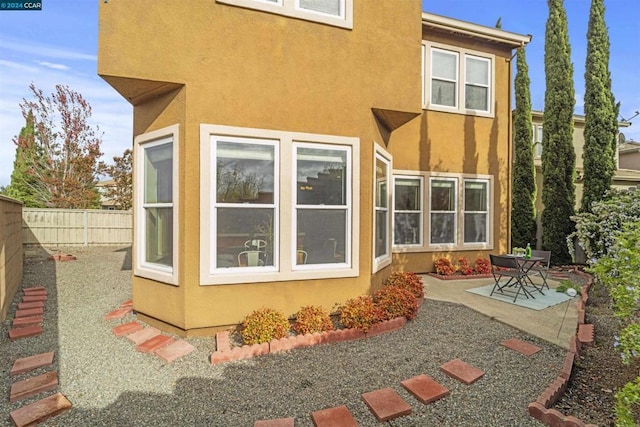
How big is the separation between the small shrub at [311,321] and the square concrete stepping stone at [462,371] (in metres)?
1.72

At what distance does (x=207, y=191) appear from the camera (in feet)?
16.0

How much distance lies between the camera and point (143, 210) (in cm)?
558

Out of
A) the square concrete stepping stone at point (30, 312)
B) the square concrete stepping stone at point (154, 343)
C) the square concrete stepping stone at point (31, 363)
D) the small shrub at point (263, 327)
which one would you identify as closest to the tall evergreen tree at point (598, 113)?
the small shrub at point (263, 327)

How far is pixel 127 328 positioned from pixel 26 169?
2037 centimetres

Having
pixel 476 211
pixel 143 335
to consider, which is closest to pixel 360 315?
pixel 143 335

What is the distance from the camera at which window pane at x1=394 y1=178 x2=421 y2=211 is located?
929 cm

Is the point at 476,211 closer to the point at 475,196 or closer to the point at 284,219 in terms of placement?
the point at 475,196

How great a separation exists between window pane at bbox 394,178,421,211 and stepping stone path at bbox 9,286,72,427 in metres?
7.99

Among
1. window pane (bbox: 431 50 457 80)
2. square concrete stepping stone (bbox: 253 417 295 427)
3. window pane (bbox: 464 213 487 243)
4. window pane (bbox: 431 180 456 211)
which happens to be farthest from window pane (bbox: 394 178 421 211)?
square concrete stepping stone (bbox: 253 417 295 427)

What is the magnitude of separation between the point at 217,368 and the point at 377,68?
5.47 metres

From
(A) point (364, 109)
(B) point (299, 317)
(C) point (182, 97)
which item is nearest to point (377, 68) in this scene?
(A) point (364, 109)

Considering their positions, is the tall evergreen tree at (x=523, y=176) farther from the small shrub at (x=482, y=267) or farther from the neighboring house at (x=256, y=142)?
the neighboring house at (x=256, y=142)

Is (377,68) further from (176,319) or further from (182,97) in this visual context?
(176,319)

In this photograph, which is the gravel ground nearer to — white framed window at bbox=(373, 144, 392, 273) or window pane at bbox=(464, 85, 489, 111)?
white framed window at bbox=(373, 144, 392, 273)
